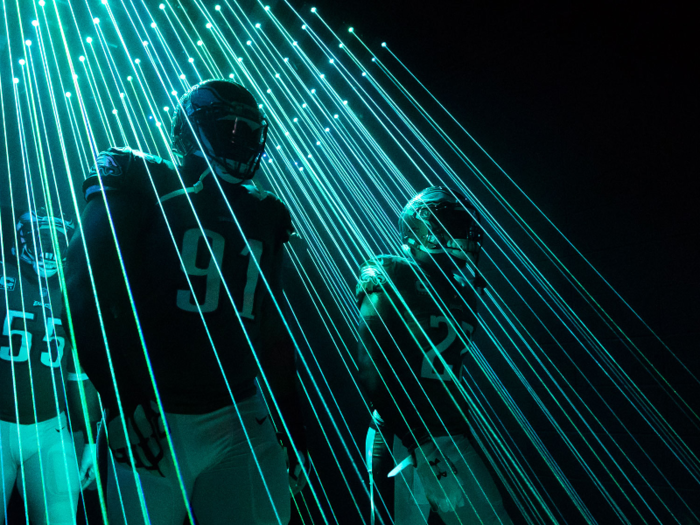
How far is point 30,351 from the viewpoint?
310cm

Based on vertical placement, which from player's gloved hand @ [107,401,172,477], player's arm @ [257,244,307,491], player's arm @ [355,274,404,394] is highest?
player's arm @ [355,274,404,394]

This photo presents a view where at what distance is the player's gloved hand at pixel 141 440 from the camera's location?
1423 mm

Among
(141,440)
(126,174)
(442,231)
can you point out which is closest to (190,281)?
(126,174)

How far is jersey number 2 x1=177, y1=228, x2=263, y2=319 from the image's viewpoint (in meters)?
1.70

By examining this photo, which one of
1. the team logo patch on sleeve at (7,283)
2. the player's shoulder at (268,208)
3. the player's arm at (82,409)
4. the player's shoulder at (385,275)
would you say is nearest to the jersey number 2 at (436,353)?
the player's shoulder at (385,275)

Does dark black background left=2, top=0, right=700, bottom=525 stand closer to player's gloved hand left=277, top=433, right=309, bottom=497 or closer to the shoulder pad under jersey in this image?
the shoulder pad under jersey

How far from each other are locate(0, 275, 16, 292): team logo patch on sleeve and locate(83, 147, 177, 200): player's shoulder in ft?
6.88

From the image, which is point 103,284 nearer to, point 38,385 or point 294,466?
A: point 294,466

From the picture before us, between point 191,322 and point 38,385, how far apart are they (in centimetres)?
219

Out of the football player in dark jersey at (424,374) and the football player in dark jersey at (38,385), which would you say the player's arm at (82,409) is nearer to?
the football player in dark jersey at (38,385)

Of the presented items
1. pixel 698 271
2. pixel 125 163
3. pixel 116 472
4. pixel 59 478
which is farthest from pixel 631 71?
pixel 59 478

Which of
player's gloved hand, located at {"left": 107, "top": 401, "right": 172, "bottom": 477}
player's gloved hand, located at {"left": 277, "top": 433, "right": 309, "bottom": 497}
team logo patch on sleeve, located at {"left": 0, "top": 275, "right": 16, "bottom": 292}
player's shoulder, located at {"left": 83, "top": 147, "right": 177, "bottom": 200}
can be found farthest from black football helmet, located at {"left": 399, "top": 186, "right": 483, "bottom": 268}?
team logo patch on sleeve, located at {"left": 0, "top": 275, "right": 16, "bottom": 292}

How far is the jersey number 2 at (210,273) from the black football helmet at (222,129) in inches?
13.9

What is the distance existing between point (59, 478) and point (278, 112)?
142 inches
